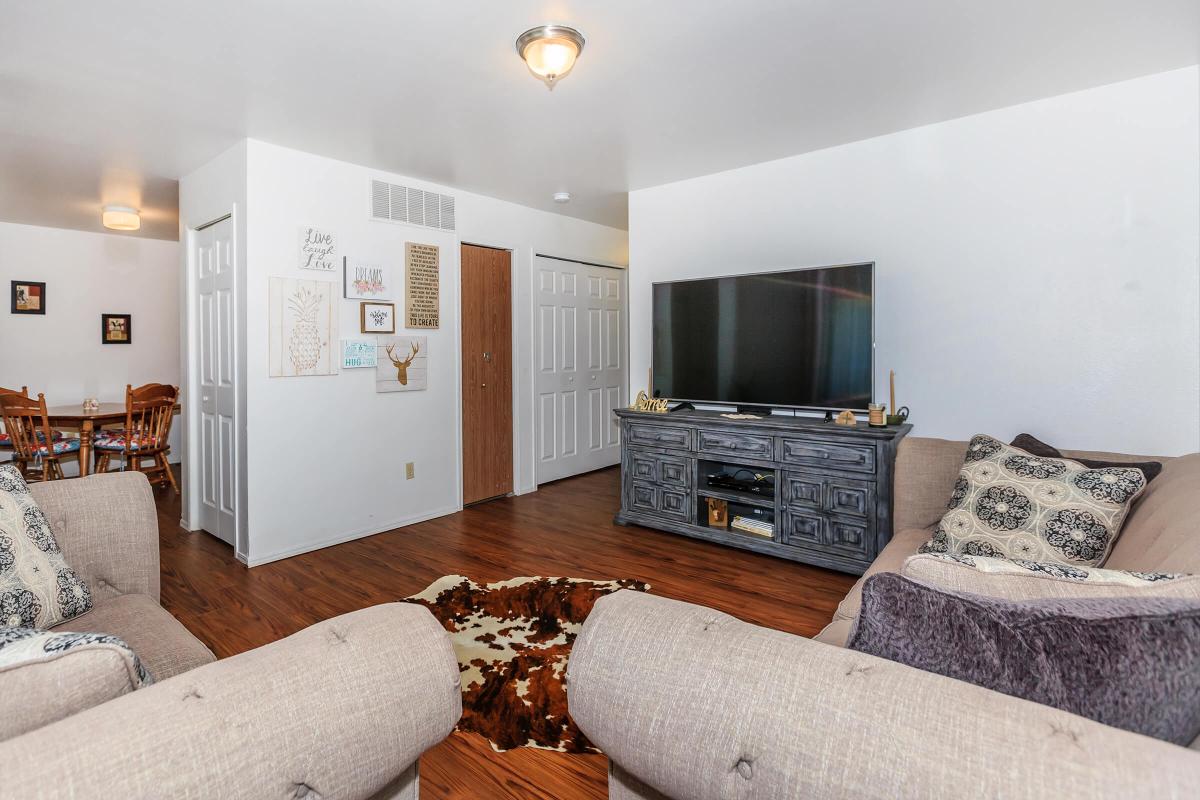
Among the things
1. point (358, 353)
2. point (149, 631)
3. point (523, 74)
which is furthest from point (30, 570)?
point (358, 353)

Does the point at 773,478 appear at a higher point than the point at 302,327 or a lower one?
lower

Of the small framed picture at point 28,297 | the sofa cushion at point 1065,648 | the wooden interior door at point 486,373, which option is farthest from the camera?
the small framed picture at point 28,297

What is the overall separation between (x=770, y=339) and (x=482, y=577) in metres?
2.17

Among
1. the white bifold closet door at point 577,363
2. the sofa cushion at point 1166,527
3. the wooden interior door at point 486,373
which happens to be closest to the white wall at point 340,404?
the wooden interior door at point 486,373

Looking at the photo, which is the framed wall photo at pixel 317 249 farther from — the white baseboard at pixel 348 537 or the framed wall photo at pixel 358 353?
the white baseboard at pixel 348 537

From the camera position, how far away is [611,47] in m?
2.43

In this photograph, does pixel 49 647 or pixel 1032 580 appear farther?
A: pixel 1032 580

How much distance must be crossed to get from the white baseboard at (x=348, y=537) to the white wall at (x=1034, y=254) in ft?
9.66

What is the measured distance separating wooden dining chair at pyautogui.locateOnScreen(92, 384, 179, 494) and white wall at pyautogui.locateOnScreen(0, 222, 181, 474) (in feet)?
3.62

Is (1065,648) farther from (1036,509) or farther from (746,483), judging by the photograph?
(746,483)

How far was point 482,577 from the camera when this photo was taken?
324 centimetres

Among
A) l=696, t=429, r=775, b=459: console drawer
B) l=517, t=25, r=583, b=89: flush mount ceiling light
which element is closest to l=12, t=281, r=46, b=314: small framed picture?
l=517, t=25, r=583, b=89: flush mount ceiling light

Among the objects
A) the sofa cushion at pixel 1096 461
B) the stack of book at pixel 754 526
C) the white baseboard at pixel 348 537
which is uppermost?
the sofa cushion at pixel 1096 461

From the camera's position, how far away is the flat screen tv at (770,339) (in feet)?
11.1
